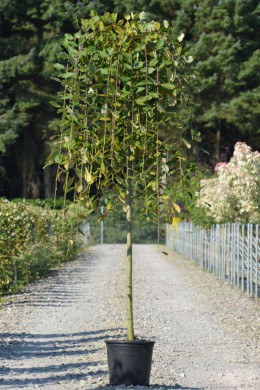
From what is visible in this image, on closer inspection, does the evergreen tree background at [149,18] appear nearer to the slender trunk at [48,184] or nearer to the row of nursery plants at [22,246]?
the slender trunk at [48,184]

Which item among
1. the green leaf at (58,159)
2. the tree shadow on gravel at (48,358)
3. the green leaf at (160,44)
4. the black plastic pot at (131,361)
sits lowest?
the tree shadow on gravel at (48,358)

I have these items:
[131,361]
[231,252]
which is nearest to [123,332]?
[131,361]

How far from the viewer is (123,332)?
10422 millimetres

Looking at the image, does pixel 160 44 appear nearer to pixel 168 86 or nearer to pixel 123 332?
pixel 168 86

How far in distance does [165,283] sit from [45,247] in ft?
13.2

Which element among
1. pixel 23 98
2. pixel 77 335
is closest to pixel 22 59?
pixel 23 98

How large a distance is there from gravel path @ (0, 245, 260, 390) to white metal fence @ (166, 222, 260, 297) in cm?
38

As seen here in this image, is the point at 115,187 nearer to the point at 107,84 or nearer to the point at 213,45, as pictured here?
Result: the point at 107,84

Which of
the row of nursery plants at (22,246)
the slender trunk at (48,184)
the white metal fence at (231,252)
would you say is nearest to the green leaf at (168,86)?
the white metal fence at (231,252)

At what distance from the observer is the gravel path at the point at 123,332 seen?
A: 7.79 metres

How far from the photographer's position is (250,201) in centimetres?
2066

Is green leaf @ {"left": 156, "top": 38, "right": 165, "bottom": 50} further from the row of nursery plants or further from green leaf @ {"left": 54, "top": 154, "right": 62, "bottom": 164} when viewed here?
the row of nursery plants

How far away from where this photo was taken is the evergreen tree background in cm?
3906

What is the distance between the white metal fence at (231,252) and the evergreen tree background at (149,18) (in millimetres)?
12848
